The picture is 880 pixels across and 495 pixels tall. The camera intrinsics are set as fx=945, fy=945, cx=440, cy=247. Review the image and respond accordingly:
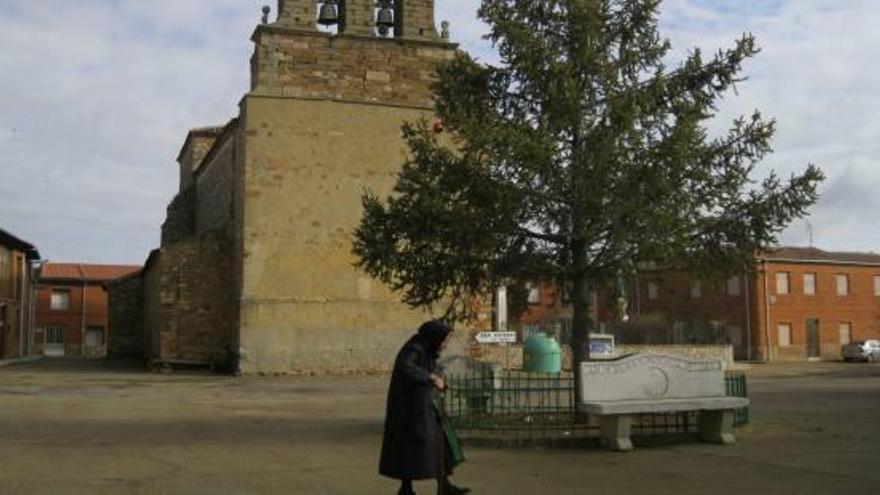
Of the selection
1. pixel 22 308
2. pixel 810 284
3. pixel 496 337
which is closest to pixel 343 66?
pixel 496 337

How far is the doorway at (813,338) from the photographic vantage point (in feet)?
187

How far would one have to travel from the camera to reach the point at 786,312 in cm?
5666

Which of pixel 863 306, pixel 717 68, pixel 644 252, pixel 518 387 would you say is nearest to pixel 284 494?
pixel 518 387

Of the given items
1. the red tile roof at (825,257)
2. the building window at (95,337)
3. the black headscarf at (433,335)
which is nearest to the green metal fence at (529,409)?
the black headscarf at (433,335)

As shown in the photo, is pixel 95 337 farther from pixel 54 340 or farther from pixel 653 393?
pixel 653 393

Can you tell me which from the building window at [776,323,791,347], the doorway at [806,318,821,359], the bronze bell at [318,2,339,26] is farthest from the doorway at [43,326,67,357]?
the doorway at [806,318,821,359]

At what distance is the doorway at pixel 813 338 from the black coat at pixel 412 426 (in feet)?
178

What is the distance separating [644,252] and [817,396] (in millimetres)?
11657

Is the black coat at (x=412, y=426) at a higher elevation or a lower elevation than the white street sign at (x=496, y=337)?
lower

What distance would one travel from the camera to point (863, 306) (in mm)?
60375

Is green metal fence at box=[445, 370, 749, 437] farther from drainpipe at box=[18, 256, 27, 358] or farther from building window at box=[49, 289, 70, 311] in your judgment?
building window at box=[49, 289, 70, 311]

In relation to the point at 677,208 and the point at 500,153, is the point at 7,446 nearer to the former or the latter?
the point at 500,153

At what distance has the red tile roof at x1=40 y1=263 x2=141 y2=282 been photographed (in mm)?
77125

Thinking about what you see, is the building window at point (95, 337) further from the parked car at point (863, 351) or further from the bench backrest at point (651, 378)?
the bench backrest at point (651, 378)
